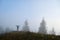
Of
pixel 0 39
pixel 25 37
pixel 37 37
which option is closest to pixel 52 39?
pixel 37 37

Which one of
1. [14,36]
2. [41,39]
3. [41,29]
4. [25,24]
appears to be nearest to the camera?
[41,39]

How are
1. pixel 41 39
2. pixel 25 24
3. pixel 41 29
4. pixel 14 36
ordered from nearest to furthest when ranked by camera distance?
pixel 41 39 → pixel 14 36 → pixel 41 29 → pixel 25 24

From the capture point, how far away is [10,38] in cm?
2188

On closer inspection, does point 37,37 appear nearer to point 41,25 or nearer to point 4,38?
point 4,38

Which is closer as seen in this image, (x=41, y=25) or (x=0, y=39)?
(x=0, y=39)

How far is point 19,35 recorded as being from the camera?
22.8m

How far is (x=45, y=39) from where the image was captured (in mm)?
21156

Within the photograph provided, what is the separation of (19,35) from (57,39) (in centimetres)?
543

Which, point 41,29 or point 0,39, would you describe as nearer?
point 0,39

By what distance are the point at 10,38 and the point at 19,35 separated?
5.10 feet

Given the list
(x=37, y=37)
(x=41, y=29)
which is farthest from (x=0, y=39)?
(x=41, y=29)

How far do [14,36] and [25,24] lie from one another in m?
34.9

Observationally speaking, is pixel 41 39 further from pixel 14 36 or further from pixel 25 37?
pixel 14 36

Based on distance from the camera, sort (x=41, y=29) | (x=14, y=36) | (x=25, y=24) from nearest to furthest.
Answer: (x=14, y=36) < (x=41, y=29) < (x=25, y=24)
